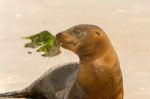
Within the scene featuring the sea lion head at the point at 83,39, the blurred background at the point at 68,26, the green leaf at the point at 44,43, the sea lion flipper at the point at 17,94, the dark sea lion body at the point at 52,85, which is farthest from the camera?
the green leaf at the point at 44,43

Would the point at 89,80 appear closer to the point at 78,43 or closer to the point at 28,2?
the point at 78,43

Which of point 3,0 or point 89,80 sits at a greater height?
point 89,80

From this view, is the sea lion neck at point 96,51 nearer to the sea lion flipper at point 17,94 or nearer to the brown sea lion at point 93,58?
the brown sea lion at point 93,58

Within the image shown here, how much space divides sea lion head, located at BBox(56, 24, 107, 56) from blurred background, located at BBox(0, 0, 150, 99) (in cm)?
172

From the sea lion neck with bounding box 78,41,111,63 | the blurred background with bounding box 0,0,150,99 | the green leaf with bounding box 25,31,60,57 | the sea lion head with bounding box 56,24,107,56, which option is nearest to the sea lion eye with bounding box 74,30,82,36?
the sea lion head with bounding box 56,24,107,56

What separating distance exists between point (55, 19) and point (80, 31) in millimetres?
5224

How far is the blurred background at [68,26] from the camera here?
6.71 m

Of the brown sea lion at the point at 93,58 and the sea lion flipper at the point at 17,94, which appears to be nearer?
the brown sea lion at the point at 93,58

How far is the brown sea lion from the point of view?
4.46 m

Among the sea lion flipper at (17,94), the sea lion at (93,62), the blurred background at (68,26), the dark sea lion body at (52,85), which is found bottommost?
the blurred background at (68,26)

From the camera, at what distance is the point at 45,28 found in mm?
9156

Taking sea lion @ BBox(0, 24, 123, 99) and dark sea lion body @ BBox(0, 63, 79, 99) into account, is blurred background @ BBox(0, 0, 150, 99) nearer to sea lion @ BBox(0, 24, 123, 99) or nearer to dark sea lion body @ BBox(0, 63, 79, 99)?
dark sea lion body @ BBox(0, 63, 79, 99)

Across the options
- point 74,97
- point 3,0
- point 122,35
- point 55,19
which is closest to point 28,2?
point 3,0

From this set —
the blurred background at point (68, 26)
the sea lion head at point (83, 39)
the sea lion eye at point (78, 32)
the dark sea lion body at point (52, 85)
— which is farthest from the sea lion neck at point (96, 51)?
the blurred background at point (68, 26)
